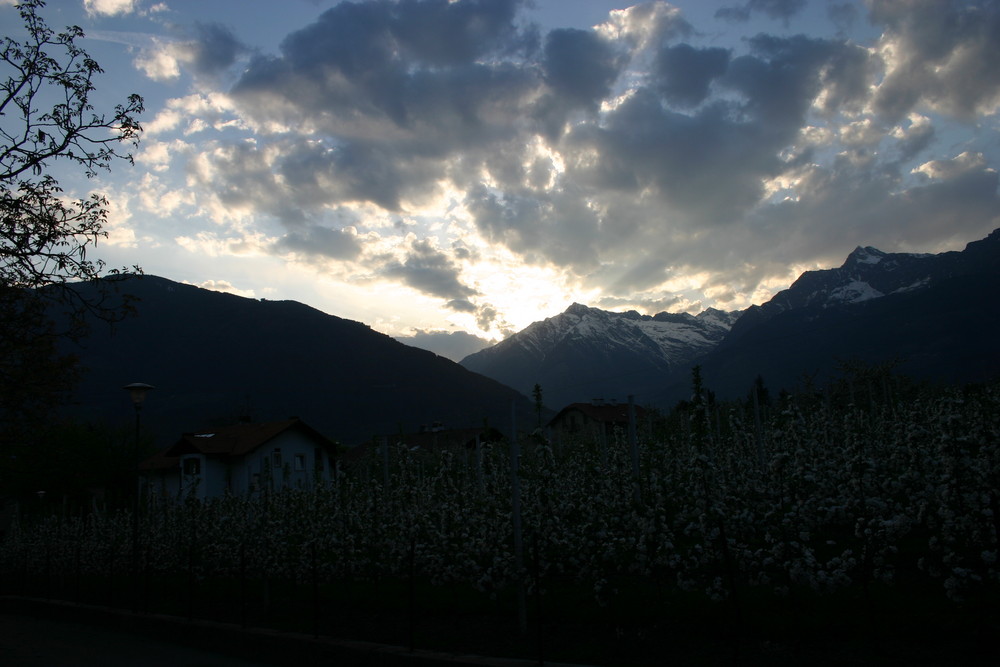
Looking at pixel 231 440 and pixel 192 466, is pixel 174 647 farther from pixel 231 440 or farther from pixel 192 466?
pixel 231 440

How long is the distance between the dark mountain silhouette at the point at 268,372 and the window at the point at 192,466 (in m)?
74.3

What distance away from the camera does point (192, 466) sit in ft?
148

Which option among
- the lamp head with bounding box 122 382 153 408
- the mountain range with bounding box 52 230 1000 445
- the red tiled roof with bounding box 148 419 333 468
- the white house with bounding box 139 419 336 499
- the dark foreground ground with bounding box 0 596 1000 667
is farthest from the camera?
the mountain range with bounding box 52 230 1000 445

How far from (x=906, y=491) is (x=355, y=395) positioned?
5717 inches

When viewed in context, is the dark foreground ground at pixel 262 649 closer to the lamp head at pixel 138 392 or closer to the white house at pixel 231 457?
the lamp head at pixel 138 392

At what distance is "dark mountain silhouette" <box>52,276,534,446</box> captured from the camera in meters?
133

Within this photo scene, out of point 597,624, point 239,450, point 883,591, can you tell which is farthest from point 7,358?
point 239,450

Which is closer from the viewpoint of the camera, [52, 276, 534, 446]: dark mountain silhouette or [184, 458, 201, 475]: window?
[184, 458, 201, 475]: window

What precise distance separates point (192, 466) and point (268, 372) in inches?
4575

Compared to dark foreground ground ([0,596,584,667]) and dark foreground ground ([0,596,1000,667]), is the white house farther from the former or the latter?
dark foreground ground ([0,596,584,667])

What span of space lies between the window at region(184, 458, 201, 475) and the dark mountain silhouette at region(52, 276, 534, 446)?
74343 millimetres

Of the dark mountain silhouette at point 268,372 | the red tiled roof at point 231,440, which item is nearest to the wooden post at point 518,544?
the red tiled roof at point 231,440

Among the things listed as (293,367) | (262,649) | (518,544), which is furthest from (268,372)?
(518,544)

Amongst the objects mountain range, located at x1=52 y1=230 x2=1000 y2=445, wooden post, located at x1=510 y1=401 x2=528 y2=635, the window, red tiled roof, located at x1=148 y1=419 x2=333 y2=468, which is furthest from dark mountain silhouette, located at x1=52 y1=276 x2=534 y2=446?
wooden post, located at x1=510 y1=401 x2=528 y2=635
